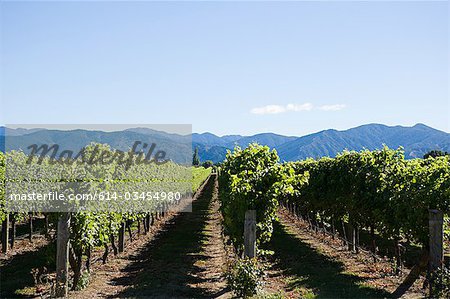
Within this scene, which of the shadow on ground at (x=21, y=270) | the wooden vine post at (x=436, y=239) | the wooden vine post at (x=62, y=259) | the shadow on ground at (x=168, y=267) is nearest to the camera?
the wooden vine post at (x=436, y=239)

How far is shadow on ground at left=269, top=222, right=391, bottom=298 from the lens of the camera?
411 inches

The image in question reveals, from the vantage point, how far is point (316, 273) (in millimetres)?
12945

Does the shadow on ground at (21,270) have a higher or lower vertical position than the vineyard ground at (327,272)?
lower

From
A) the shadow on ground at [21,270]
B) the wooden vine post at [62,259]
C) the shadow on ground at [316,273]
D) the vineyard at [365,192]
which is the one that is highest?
the vineyard at [365,192]

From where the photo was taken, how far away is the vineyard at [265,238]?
1029 centimetres

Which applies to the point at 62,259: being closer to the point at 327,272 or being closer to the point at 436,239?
the point at 327,272

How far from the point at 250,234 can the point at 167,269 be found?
4.61 meters

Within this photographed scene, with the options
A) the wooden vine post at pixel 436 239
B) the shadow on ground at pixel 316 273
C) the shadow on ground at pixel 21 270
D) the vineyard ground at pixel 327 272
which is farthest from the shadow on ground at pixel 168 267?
the wooden vine post at pixel 436 239

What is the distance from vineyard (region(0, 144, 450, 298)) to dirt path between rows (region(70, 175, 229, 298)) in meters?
0.05

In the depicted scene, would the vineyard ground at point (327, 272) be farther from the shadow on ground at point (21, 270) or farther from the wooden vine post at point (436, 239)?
the shadow on ground at point (21, 270)

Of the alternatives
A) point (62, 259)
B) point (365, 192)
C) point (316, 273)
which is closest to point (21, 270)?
point (62, 259)

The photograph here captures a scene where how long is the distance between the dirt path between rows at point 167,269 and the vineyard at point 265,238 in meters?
0.05

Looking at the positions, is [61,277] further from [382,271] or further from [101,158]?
[382,271]

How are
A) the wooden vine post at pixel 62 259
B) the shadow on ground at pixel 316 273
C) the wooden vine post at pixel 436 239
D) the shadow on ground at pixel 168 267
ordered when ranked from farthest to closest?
the shadow on ground at pixel 168 267, the shadow on ground at pixel 316 273, the wooden vine post at pixel 62 259, the wooden vine post at pixel 436 239
